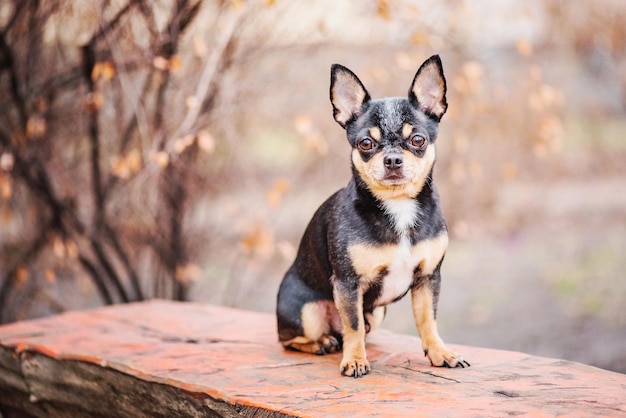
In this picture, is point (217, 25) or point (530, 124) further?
point (530, 124)

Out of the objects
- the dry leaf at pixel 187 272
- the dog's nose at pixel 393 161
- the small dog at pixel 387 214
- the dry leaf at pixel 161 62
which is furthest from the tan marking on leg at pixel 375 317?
the dry leaf at pixel 187 272

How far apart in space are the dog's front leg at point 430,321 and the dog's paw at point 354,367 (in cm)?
28

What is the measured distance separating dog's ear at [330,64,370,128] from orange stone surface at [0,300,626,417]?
107cm

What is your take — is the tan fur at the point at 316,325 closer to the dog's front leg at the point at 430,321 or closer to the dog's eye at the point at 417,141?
the dog's front leg at the point at 430,321

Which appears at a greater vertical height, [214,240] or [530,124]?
[530,124]

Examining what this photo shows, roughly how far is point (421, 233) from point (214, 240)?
3.44 metres

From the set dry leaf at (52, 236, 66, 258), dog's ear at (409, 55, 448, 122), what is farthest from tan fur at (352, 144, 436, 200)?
dry leaf at (52, 236, 66, 258)

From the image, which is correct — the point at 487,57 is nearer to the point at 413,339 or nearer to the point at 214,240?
the point at 214,240

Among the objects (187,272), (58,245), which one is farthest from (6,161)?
(187,272)

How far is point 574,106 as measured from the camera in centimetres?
799

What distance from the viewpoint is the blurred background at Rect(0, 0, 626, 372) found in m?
4.69

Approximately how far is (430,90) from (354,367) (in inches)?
45.1

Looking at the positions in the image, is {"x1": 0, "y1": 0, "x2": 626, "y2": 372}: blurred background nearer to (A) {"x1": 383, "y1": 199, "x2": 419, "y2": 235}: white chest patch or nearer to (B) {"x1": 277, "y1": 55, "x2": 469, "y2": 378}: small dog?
(B) {"x1": 277, "y1": 55, "x2": 469, "y2": 378}: small dog

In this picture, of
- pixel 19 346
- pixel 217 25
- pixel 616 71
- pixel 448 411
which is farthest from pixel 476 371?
pixel 616 71
